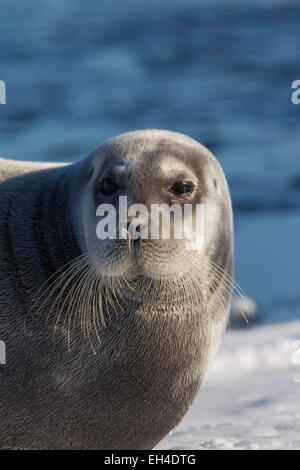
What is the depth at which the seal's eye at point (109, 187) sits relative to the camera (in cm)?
450

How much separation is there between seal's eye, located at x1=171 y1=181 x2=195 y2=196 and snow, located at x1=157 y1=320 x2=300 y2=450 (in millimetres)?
1436

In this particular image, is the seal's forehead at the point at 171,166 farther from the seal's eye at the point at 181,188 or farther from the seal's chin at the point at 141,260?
the seal's chin at the point at 141,260

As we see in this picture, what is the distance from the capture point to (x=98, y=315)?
4.65 metres

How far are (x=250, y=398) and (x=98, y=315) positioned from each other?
2.08 m

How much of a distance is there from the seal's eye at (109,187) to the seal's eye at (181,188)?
0.89 ft

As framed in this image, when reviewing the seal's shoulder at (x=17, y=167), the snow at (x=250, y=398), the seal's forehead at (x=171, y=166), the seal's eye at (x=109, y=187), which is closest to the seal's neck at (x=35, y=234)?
the seal's shoulder at (x=17, y=167)

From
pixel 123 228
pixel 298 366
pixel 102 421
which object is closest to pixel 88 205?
pixel 123 228

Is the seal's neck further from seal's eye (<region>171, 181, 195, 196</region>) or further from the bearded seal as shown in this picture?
seal's eye (<region>171, 181, 195, 196</region>)

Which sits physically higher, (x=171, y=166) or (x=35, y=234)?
(x=171, y=166)

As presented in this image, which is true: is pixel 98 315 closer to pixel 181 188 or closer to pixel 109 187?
pixel 109 187

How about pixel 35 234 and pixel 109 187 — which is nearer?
pixel 109 187

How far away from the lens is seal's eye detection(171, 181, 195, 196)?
4.54 meters

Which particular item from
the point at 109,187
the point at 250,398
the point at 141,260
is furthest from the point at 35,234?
the point at 250,398

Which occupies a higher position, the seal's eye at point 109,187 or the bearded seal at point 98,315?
the seal's eye at point 109,187
